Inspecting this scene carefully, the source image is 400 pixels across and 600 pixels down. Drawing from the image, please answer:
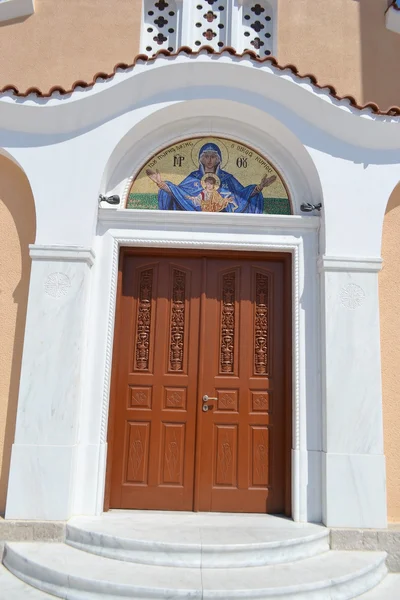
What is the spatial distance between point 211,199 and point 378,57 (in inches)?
132

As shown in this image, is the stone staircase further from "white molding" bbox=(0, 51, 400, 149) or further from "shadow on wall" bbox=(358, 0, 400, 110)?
"shadow on wall" bbox=(358, 0, 400, 110)

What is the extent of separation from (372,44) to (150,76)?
3.50 meters

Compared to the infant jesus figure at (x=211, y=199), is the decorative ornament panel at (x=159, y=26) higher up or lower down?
higher up

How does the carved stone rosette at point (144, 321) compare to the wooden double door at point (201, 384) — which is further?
the carved stone rosette at point (144, 321)

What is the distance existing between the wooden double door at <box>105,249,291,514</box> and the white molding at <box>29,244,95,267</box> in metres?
0.59

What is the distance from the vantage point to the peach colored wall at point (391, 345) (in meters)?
5.10

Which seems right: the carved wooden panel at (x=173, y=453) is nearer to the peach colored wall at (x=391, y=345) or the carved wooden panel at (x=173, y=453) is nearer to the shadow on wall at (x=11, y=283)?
the shadow on wall at (x=11, y=283)

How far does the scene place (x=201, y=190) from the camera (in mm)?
5715

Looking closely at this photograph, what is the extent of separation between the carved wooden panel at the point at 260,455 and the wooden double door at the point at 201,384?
1 cm

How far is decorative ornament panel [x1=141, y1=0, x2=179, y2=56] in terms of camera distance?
23.2 ft

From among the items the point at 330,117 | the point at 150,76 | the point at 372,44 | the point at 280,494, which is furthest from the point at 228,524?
the point at 372,44

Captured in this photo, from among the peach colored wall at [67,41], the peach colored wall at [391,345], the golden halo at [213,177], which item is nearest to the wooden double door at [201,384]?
the golden halo at [213,177]

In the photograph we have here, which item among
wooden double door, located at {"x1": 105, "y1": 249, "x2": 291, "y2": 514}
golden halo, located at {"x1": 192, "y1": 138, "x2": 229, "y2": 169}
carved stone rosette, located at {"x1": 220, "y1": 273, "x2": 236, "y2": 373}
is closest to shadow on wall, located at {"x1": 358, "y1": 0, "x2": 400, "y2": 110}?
golden halo, located at {"x1": 192, "y1": 138, "x2": 229, "y2": 169}

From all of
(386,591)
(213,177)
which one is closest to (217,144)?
(213,177)
